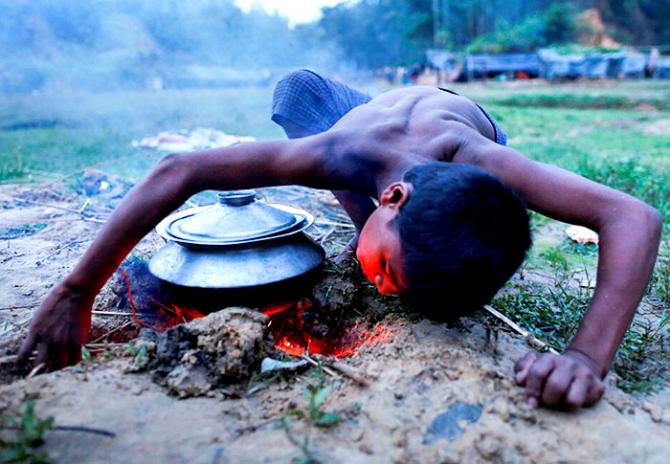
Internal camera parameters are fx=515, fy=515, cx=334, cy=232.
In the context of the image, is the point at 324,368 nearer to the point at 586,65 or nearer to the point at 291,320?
the point at 291,320

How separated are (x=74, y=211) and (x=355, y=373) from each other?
10.3ft

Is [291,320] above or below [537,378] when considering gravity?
below

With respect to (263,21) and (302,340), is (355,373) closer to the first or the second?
(302,340)

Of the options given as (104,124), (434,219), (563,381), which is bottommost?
(104,124)

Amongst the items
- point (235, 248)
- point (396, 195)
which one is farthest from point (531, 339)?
point (235, 248)

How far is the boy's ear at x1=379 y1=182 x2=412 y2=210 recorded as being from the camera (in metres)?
1.79

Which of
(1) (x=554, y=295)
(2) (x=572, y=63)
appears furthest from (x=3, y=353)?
(2) (x=572, y=63)

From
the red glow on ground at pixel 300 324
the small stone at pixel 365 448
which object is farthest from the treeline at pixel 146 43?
the small stone at pixel 365 448

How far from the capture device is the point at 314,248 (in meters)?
2.36

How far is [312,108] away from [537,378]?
1.99 metres

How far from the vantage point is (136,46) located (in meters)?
13.7

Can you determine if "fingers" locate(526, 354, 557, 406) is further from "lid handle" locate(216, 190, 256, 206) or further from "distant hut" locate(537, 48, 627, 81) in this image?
"distant hut" locate(537, 48, 627, 81)

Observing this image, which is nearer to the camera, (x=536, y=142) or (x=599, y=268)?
(x=599, y=268)

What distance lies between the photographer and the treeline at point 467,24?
108ft
